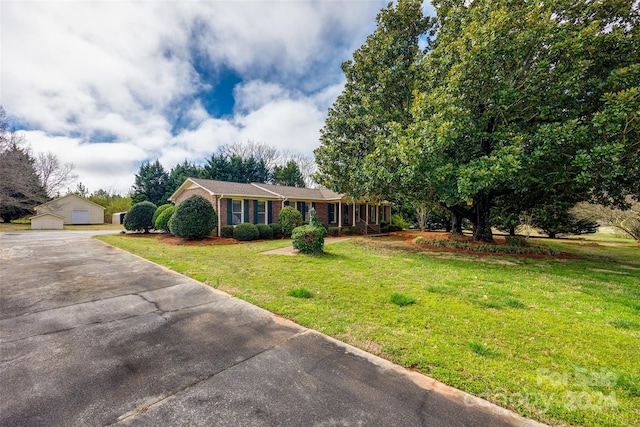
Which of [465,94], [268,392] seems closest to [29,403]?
[268,392]

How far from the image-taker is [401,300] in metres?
4.88

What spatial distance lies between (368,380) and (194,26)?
13.5 meters

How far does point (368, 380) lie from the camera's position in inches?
104

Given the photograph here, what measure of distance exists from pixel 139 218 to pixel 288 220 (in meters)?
11.1

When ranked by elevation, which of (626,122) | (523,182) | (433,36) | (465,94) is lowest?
(523,182)


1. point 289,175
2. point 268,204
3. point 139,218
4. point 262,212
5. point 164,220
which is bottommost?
point 164,220

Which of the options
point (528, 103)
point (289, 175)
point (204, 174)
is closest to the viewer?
point (528, 103)

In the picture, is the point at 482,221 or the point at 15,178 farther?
the point at 15,178

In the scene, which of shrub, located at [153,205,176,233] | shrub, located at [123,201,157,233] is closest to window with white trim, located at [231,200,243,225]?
shrub, located at [153,205,176,233]

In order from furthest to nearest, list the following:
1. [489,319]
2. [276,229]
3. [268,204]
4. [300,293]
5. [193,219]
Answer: [268,204]
[276,229]
[193,219]
[300,293]
[489,319]

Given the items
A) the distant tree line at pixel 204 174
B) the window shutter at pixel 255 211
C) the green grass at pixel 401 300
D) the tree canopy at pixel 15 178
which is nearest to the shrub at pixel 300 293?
the green grass at pixel 401 300

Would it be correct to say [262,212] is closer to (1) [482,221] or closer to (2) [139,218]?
(2) [139,218]

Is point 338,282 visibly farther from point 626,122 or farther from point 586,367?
point 626,122

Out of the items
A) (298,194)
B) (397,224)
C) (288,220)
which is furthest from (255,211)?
(397,224)
